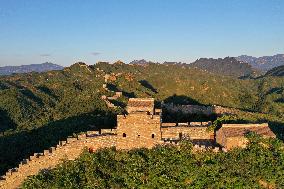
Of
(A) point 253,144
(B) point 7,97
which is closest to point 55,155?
(A) point 253,144

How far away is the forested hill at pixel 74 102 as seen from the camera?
3791 centimetres

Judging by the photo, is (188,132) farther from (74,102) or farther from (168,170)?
(74,102)

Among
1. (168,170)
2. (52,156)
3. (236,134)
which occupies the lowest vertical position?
(168,170)

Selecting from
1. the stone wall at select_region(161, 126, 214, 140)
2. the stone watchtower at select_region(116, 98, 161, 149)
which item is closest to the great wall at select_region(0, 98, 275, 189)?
the stone watchtower at select_region(116, 98, 161, 149)

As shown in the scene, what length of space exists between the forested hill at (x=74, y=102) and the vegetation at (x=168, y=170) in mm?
9766

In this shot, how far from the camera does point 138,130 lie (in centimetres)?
2508

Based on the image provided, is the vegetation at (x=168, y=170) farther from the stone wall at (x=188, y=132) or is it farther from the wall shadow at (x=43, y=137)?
the wall shadow at (x=43, y=137)

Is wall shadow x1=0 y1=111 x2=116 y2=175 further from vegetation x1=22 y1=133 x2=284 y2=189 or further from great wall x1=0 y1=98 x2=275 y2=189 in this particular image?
vegetation x1=22 y1=133 x2=284 y2=189

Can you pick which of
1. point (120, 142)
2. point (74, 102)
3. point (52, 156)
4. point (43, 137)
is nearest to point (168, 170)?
point (120, 142)

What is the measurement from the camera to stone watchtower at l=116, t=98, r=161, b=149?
2505 centimetres

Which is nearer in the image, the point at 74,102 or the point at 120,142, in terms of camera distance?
the point at 120,142

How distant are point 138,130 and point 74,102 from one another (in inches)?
1268

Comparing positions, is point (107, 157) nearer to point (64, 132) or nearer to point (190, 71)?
point (64, 132)

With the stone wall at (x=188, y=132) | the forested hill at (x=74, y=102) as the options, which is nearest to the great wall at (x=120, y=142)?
the stone wall at (x=188, y=132)
